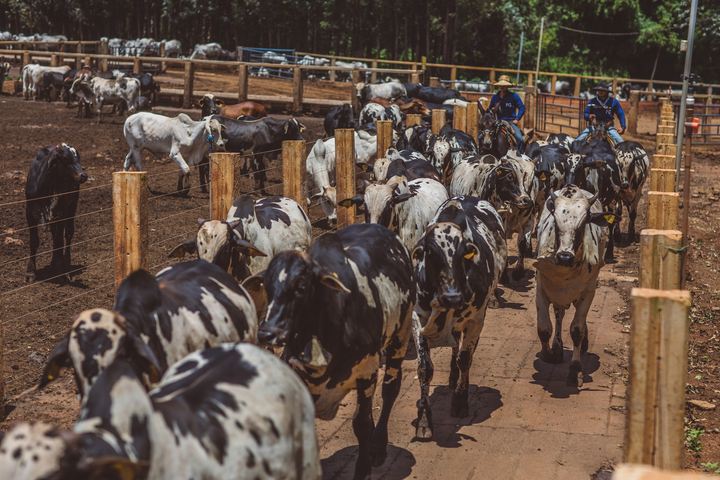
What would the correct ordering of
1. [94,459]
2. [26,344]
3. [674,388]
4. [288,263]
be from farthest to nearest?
[26,344], [288,263], [674,388], [94,459]

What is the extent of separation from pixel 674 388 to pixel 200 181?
1301cm

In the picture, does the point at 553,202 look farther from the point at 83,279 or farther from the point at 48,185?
the point at 48,185

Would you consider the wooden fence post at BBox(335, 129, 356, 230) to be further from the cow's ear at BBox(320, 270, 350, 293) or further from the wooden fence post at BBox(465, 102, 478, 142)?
the wooden fence post at BBox(465, 102, 478, 142)

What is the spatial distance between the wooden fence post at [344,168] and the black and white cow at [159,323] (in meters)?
4.53

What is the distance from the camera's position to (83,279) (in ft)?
29.7

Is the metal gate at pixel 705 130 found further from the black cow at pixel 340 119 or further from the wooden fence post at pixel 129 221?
the wooden fence post at pixel 129 221

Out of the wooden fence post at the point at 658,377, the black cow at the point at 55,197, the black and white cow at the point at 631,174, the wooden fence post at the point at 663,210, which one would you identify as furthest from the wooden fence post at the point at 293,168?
the black and white cow at the point at 631,174

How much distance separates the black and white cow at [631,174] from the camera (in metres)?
12.8

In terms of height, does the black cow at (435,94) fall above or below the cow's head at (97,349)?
above

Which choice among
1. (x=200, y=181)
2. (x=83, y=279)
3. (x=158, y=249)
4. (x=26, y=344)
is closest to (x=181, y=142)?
(x=200, y=181)

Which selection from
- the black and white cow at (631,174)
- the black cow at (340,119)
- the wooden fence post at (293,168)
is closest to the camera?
the wooden fence post at (293,168)

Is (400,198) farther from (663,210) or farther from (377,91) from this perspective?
(377,91)

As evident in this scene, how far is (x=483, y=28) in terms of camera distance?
160 feet

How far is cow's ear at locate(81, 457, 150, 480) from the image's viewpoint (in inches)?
87.6
